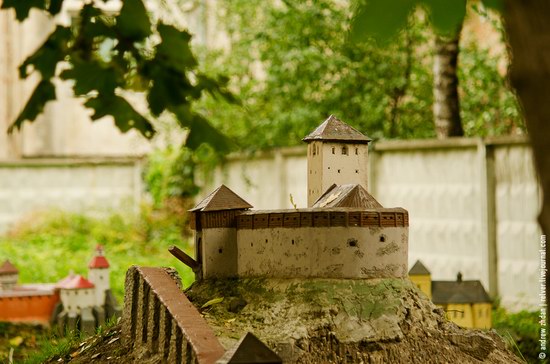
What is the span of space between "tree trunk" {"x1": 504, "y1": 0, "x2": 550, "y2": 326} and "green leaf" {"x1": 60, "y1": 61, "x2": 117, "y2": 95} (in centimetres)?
336

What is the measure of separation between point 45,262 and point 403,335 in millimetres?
9858

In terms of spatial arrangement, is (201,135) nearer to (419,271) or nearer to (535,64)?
(535,64)

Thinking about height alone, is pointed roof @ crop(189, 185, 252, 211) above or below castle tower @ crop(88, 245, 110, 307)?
above

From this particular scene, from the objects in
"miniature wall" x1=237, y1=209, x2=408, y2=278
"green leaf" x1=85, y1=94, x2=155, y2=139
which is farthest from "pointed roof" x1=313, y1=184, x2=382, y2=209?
"green leaf" x1=85, y1=94, x2=155, y2=139

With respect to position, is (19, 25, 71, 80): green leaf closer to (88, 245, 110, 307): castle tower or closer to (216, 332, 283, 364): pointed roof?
(216, 332, 283, 364): pointed roof

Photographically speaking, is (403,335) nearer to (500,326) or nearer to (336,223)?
(336,223)

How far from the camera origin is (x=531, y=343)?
947 centimetres

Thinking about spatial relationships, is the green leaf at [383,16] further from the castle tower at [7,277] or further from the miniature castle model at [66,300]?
the castle tower at [7,277]

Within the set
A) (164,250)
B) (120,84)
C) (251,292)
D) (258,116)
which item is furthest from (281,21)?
(120,84)

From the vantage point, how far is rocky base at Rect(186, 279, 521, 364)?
7.17m

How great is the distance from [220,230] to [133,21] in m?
2.94

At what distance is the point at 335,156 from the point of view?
8.25m

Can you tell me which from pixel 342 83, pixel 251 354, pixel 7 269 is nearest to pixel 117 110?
pixel 251 354

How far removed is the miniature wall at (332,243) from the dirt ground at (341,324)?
9 centimetres
